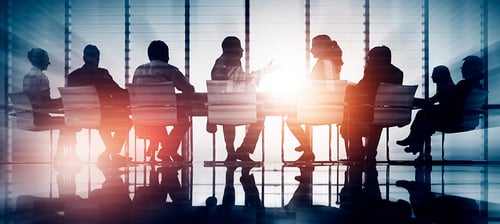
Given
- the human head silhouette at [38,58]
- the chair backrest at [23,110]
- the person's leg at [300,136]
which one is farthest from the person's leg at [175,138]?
the human head silhouette at [38,58]

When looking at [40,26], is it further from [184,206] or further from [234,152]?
[184,206]

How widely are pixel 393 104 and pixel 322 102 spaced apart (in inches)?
24.1

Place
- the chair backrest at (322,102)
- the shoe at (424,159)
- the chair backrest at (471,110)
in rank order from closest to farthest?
the chair backrest at (322,102), the chair backrest at (471,110), the shoe at (424,159)

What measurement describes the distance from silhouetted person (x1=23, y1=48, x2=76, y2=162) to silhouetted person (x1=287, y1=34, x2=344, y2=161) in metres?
2.03

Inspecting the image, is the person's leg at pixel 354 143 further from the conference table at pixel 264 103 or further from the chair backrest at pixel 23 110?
the chair backrest at pixel 23 110

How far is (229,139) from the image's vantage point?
3707mm

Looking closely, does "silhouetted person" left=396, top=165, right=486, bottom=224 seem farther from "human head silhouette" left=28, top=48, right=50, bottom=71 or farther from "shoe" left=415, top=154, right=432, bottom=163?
"human head silhouette" left=28, top=48, right=50, bottom=71

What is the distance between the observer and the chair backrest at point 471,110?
12.5ft

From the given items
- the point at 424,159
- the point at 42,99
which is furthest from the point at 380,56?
the point at 42,99

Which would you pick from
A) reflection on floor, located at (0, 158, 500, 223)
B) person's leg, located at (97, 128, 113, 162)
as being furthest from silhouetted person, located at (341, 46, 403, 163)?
person's leg, located at (97, 128, 113, 162)

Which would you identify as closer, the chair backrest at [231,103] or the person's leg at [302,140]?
the chair backrest at [231,103]

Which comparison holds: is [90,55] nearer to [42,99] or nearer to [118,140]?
[42,99]

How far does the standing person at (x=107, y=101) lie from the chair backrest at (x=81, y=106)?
0.18 feet

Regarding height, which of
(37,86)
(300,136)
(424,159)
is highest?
(37,86)
